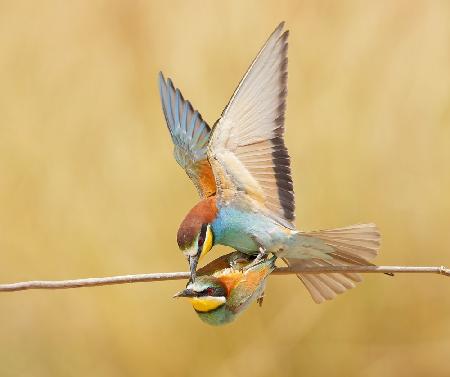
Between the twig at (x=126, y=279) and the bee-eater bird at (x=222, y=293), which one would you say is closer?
the twig at (x=126, y=279)

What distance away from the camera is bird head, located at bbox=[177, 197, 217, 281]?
1.18 m

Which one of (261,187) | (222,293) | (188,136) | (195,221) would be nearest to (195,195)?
(188,136)

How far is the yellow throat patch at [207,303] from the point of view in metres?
1.08

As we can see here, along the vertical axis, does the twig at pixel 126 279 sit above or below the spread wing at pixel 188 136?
below

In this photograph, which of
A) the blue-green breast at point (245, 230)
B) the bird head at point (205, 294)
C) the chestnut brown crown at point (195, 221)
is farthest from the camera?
the blue-green breast at point (245, 230)

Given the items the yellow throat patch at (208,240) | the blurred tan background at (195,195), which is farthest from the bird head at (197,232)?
the blurred tan background at (195,195)

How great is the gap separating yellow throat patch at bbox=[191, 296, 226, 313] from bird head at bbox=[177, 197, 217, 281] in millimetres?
24

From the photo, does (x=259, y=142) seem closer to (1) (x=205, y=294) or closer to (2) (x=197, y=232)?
(2) (x=197, y=232)

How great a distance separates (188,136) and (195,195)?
0.81 meters

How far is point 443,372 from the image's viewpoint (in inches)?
90.4

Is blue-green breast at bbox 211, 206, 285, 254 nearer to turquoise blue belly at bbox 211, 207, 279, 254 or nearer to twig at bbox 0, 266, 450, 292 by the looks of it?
turquoise blue belly at bbox 211, 207, 279, 254

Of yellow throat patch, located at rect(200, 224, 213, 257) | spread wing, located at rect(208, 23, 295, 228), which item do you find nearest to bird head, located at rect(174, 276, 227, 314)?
yellow throat patch, located at rect(200, 224, 213, 257)

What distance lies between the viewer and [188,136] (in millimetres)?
1517

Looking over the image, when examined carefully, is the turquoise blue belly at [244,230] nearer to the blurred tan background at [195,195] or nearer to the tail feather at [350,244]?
the tail feather at [350,244]
